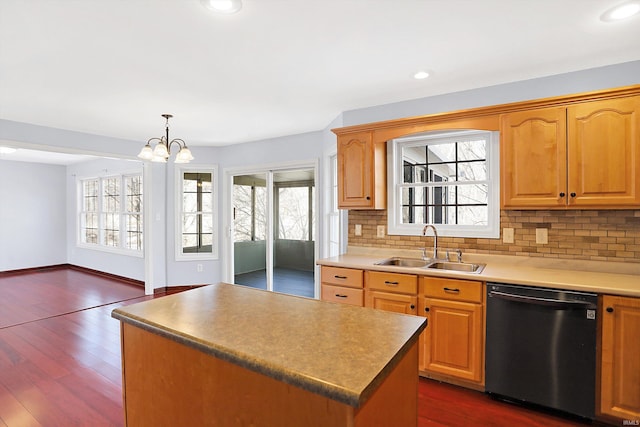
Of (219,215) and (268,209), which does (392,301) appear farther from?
(219,215)

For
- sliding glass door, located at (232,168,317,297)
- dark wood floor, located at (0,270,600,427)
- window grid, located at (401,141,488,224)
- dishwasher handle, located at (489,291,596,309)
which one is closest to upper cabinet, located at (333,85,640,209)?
window grid, located at (401,141,488,224)

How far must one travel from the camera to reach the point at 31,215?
23.7ft

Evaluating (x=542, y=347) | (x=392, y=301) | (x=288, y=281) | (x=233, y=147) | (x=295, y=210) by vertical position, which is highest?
(x=233, y=147)

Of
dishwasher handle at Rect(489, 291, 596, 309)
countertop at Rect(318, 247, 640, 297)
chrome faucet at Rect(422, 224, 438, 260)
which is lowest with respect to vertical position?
dishwasher handle at Rect(489, 291, 596, 309)

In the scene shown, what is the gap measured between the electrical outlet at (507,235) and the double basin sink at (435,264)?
317mm

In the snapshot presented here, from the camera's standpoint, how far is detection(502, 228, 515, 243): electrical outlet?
2855 millimetres

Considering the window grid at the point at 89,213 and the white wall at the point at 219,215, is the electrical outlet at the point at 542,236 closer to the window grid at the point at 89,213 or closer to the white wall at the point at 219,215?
the white wall at the point at 219,215

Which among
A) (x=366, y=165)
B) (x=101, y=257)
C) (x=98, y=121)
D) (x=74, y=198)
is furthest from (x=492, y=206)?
(x=74, y=198)

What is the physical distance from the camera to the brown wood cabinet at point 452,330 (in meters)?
2.42

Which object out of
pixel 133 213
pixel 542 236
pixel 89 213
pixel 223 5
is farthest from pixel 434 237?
pixel 89 213

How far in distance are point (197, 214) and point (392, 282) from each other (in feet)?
13.0

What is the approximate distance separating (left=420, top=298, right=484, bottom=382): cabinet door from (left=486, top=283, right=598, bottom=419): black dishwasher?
3.3 inches

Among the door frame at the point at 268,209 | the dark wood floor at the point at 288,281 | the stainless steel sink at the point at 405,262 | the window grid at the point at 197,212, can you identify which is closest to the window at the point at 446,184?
the stainless steel sink at the point at 405,262

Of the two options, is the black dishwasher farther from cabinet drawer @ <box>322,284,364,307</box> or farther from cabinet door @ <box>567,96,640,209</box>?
cabinet drawer @ <box>322,284,364,307</box>
